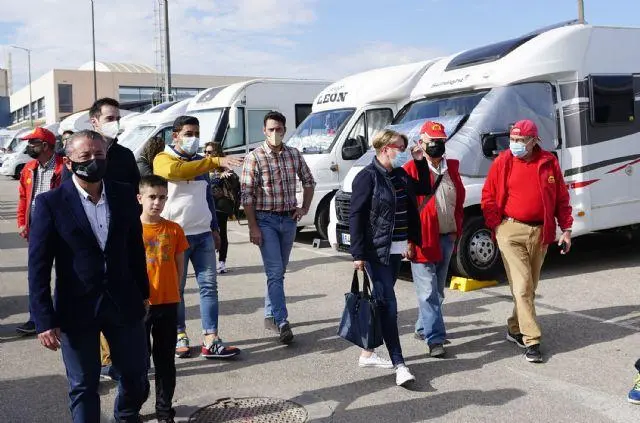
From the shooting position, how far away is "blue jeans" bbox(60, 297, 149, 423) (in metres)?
3.37

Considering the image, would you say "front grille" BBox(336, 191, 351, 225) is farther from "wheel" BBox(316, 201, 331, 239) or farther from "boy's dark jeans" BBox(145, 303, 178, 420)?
"boy's dark jeans" BBox(145, 303, 178, 420)

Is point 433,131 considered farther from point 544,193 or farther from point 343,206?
point 343,206

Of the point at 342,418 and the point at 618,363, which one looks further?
the point at 618,363

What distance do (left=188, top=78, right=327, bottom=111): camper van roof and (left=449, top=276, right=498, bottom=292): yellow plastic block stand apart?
768 centimetres

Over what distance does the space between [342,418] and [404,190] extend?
1675 mm

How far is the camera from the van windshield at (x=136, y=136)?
54.7 ft

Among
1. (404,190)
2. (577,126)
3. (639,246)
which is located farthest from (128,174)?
(639,246)

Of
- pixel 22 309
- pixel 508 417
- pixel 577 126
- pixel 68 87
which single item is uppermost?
pixel 68 87

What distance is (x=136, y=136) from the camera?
1745cm

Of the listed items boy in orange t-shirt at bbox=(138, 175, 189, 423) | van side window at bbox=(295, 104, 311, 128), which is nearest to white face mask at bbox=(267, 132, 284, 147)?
boy in orange t-shirt at bbox=(138, 175, 189, 423)

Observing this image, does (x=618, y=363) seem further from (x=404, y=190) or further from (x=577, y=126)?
(x=577, y=126)

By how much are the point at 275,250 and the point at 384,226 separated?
139 centimetres

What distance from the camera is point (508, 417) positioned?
169 inches

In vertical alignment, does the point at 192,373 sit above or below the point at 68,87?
below
